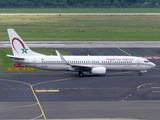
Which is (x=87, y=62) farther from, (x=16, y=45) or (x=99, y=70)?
(x=16, y=45)

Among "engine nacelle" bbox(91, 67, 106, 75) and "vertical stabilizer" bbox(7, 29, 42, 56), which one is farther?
"vertical stabilizer" bbox(7, 29, 42, 56)

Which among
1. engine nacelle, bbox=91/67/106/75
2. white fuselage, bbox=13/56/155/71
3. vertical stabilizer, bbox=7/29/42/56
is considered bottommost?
engine nacelle, bbox=91/67/106/75

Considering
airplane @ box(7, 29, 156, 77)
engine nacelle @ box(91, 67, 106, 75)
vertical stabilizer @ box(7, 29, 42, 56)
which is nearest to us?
engine nacelle @ box(91, 67, 106, 75)

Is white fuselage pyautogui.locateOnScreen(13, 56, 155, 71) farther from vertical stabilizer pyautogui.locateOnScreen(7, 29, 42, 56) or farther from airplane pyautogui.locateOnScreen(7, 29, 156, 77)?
vertical stabilizer pyautogui.locateOnScreen(7, 29, 42, 56)

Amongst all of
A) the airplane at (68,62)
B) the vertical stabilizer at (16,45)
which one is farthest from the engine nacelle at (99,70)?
the vertical stabilizer at (16,45)

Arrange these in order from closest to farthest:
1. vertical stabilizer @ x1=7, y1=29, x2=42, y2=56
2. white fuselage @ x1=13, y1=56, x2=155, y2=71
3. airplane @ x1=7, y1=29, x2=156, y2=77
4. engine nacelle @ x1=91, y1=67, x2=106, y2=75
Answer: engine nacelle @ x1=91, y1=67, x2=106, y2=75, airplane @ x1=7, y1=29, x2=156, y2=77, white fuselage @ x1=13, y1=56, x2=155, y2=71, vertical stabilizer @ x1=7, y1=29, x2=42, y2=56

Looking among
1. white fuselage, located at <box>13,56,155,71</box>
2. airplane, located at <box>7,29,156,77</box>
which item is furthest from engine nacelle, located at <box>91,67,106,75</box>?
white fuselage, located at <box>13,56,155,71</box>

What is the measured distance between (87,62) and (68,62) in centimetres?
301

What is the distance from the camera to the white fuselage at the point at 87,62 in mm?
54438

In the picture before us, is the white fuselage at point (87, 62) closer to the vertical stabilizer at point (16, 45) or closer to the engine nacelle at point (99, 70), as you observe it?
the engine nacelle at point (99, 70)

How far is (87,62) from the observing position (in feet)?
181

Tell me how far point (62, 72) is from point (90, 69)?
654 cm

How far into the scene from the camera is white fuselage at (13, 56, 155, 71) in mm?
54438

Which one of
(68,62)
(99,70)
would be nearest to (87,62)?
(99,70)
